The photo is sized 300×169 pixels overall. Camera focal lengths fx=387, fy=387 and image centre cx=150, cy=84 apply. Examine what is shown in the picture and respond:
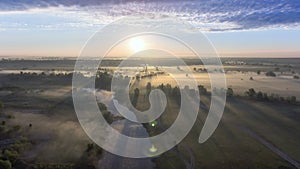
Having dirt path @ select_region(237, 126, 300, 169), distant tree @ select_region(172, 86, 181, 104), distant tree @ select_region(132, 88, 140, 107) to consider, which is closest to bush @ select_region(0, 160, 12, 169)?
dirt path @ select_region(237, 126, 300, 169)

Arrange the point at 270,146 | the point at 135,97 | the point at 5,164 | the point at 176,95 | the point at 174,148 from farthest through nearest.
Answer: the point at 176,95 < the point at 135,97 < the point at 270,146 < the point at 174,148 < the point at 5,164

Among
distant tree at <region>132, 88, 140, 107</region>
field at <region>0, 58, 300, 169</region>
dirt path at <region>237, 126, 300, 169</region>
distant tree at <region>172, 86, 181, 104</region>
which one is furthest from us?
distant tree at <region>172, 86, 181, 104</region>

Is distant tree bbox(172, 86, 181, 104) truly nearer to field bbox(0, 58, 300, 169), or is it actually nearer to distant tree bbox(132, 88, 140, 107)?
field bbox(0, 58, 300, 169)

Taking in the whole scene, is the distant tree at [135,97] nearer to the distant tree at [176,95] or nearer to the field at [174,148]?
the field at [174,148]

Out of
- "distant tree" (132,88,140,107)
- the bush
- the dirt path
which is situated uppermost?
"distant tree" (132,88,140,107)

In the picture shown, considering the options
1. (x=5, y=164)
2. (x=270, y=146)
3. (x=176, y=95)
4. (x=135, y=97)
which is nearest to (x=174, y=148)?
(x=270, y=146)

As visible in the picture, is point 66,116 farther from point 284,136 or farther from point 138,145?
point 284,136

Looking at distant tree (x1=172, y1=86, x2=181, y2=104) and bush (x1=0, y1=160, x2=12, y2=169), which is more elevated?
distant tree (x1=172, y1=86, x2=181, y2=104)

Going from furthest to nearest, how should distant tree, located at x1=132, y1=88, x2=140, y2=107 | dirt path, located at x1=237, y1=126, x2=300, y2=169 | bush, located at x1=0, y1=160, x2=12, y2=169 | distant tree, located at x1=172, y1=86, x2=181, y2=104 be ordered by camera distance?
distant tree, located at x1=172, y1=86, x2=181, y2=104 < distant tree, located at x1=132, y1=88, x2=140, y2=107 < dirt path, located at x1=237, y1=126, x2=300, y2=169 < bush, located at x1=0, y1=160, x2=12, y2=169

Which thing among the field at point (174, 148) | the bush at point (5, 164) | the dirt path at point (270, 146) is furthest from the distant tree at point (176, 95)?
the bush at point (5, 164)

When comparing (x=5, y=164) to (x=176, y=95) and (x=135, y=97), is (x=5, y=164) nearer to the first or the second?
(x=135, y=97)

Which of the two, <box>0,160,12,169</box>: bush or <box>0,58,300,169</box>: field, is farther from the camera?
<box>0,58,300,169</box>: field
